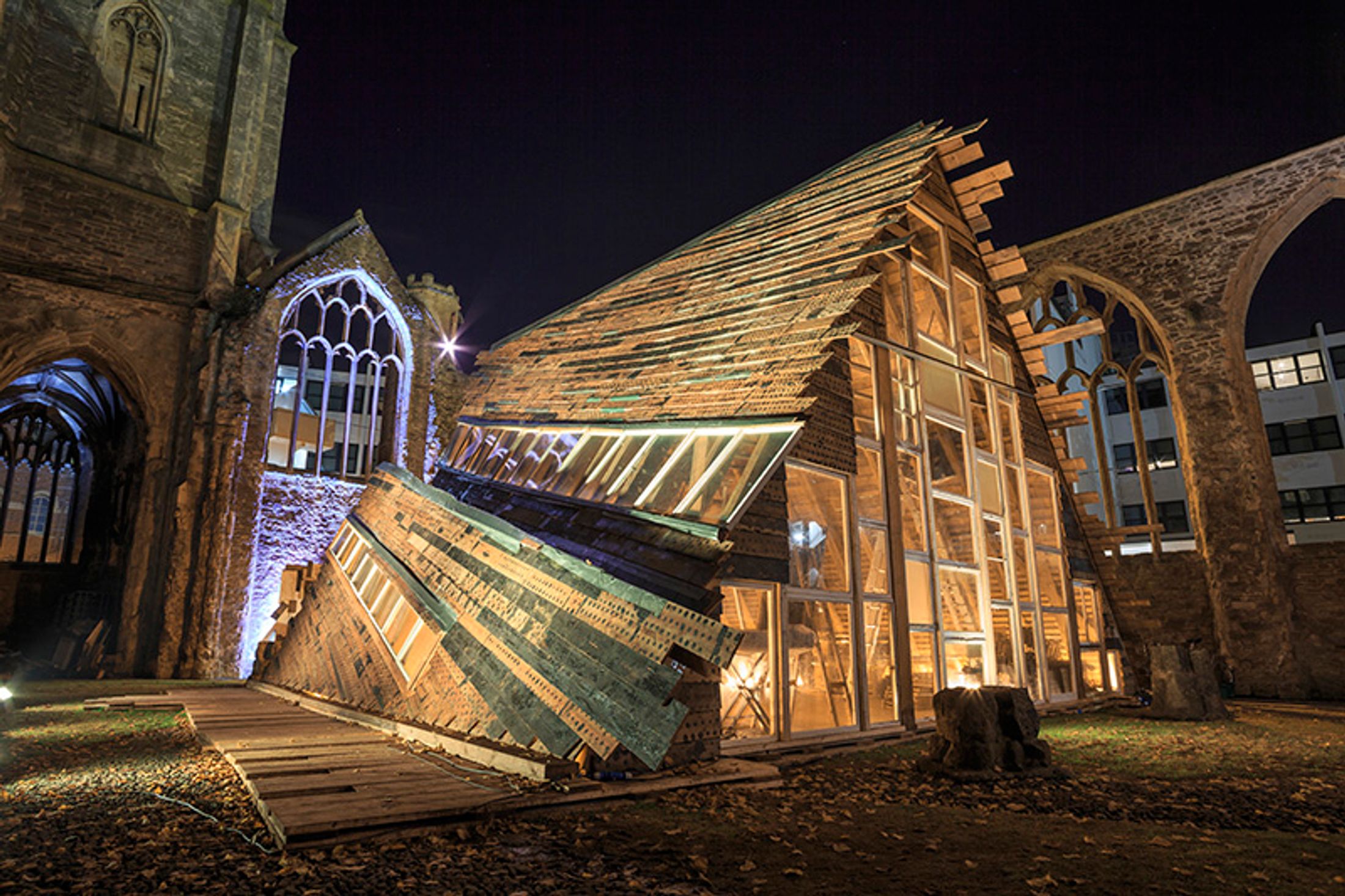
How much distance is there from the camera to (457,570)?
796 cm

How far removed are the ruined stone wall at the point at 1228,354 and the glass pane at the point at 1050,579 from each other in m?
5.97

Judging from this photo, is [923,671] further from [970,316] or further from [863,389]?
[970,316]

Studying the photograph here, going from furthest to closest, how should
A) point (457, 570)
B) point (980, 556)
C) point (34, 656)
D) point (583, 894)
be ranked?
point (34, 656), point (980, 556), point (457, 570), point (583, 894)

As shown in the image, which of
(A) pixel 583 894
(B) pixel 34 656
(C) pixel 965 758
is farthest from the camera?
(B) pixel 34 656

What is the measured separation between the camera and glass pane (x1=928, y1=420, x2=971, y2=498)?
460 inches

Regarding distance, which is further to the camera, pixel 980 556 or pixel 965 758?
pixel 980 556

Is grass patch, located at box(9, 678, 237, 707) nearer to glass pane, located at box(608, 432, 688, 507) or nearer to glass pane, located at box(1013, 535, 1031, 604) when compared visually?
glass pane, located at box(608, 432, 688, 507)

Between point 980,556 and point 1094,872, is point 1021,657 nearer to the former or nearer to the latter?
point 980,556

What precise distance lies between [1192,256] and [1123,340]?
24547 mm

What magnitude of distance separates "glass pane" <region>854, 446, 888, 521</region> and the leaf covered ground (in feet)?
11.8

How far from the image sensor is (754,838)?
4371 mm

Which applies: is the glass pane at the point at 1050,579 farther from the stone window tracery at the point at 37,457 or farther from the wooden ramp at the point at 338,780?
the stone window tracery at the point at 37,457

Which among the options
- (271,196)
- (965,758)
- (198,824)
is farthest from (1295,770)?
(271,196)

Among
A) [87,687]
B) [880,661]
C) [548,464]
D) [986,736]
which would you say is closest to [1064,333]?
[880,661]
